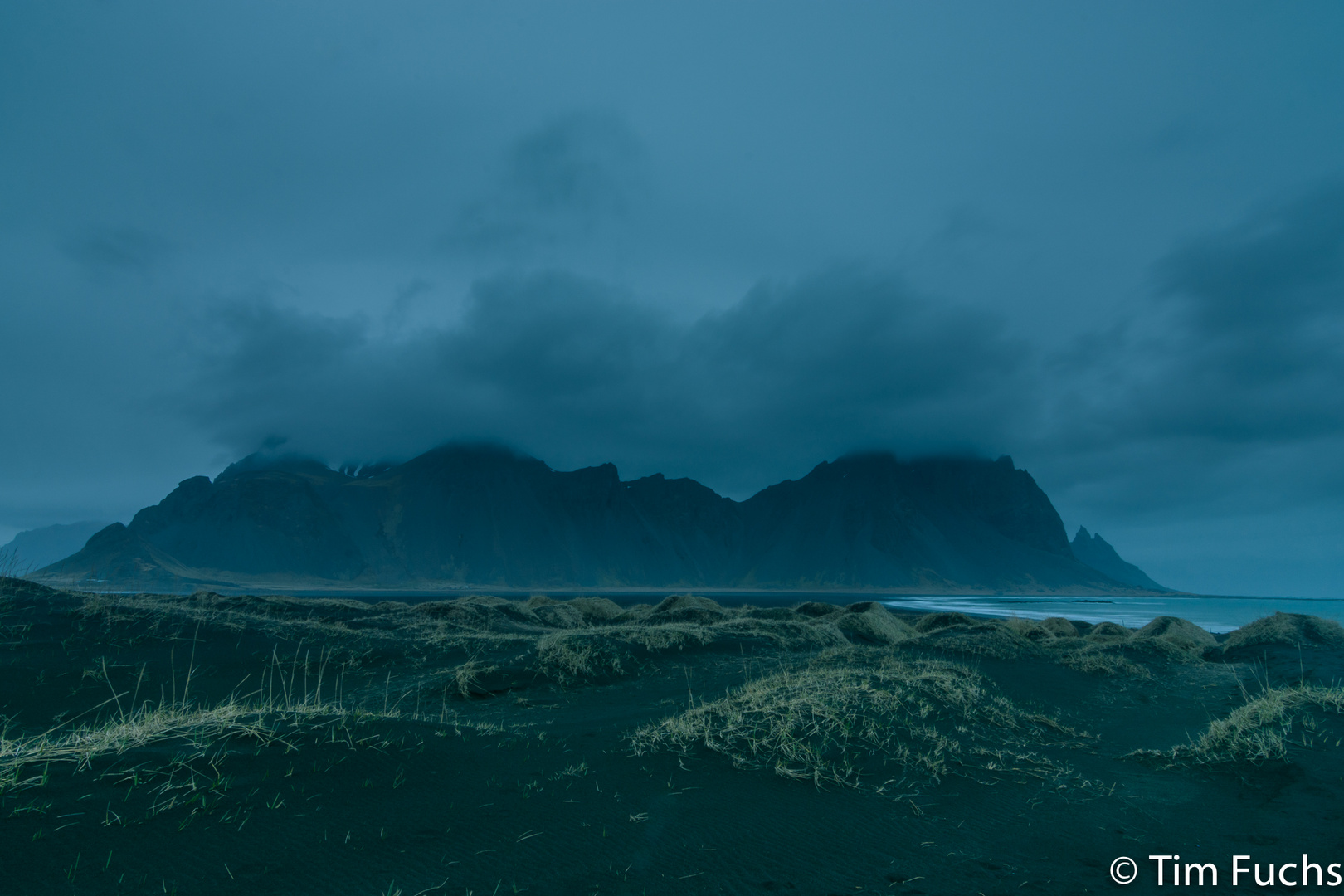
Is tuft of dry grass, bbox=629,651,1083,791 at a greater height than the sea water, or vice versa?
tuft of dry grass, bbox=629,651,1083,791

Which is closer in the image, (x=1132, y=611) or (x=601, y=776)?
(x=601, y=776)

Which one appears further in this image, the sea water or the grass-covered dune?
the sea water

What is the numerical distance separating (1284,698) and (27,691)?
24.9m

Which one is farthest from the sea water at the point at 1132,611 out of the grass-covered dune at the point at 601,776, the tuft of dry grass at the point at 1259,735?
the grass-covered dune at the point at 601,776

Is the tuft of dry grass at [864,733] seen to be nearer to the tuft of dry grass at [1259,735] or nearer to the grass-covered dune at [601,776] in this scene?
the grass-covered dune at [601,776]

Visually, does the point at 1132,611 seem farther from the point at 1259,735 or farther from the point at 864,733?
the point at 864,733

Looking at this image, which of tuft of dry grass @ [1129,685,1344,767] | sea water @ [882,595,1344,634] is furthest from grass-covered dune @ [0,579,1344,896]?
sea water @ [882,595,1344,634]

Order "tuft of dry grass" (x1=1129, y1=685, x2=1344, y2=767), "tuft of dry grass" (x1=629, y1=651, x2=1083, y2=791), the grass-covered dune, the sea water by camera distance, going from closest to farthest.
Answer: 1. the grass-covered dune
2. "tuft of dry grass" (x1=629, y1=651, x2=1083, y2=791)
3. "tuft of dry grass" (x1=1129, y1=685, x2=1344, y2=767)
4. the sea water

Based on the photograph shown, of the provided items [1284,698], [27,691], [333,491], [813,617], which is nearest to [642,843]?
[27,691]

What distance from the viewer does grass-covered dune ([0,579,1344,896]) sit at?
214 inches

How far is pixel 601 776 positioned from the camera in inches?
326

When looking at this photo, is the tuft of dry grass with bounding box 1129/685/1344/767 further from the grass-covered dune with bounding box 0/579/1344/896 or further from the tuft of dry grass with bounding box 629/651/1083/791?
the tuft of dry grass with bounding box 629/651/1083/791

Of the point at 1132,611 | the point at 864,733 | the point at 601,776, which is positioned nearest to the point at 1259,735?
the point at 864,733

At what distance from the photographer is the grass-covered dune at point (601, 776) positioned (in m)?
5.44
